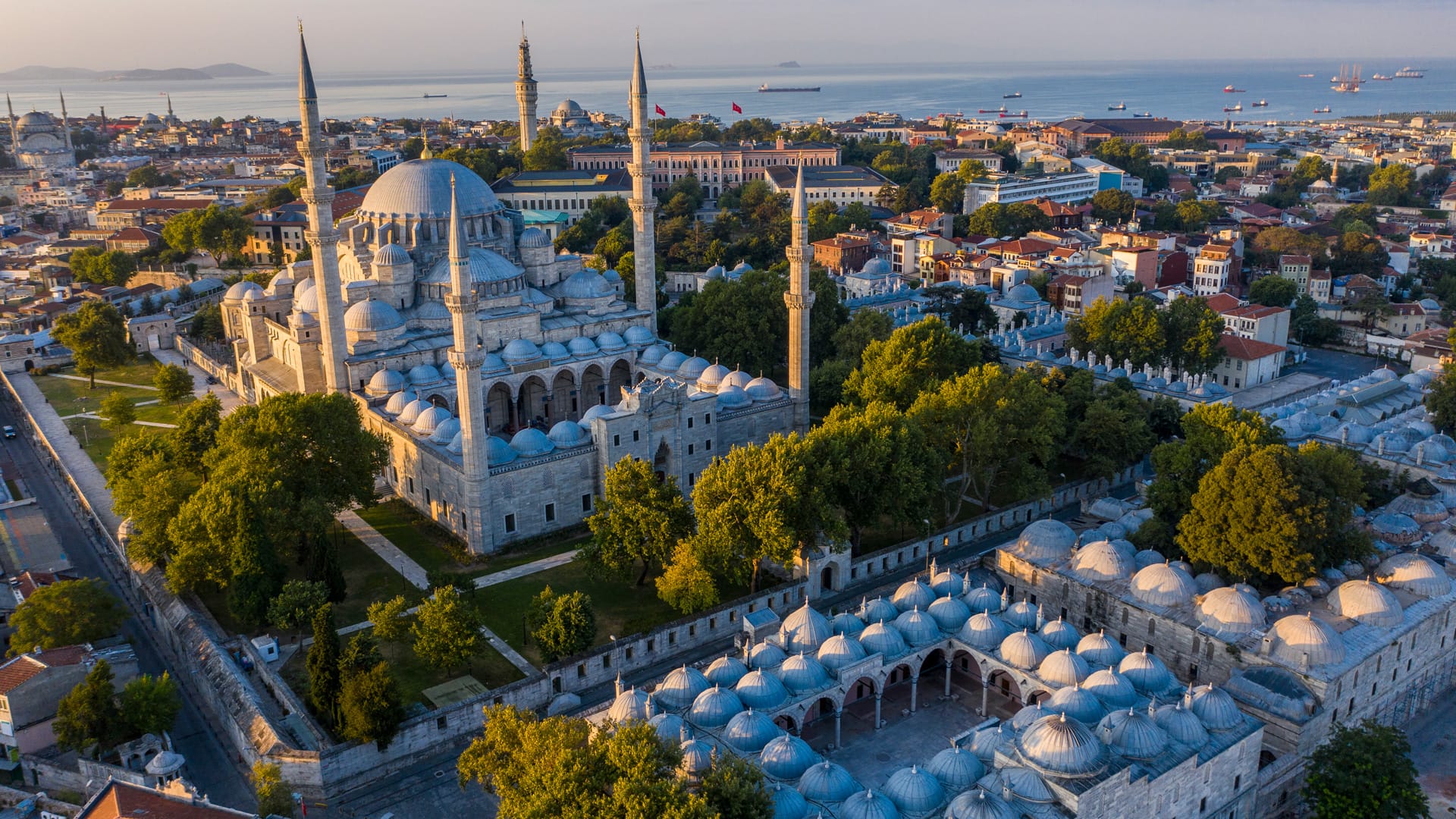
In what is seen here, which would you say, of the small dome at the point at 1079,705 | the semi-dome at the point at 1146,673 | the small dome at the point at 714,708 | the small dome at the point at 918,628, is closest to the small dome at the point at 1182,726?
the small dome at the point at 1079,705

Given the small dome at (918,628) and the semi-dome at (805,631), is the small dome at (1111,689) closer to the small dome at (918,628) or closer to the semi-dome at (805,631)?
the small dome at (918,628)

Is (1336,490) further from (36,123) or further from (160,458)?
(36,123)

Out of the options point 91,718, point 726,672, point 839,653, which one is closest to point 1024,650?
point 839,653

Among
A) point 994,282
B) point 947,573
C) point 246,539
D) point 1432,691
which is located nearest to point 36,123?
point 994,282

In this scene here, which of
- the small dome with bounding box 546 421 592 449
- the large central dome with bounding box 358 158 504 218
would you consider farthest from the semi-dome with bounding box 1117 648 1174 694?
the large central dome with bounding box 358 158 504 218

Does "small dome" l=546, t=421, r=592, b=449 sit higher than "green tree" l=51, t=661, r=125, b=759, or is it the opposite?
"small dome" l=546, t=421, r=592, b=449

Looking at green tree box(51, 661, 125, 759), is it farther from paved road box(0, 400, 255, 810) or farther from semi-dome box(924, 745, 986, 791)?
semi-dome box(924, 745, 986, 791)

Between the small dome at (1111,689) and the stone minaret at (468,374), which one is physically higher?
the stone minaret at (468,374)
